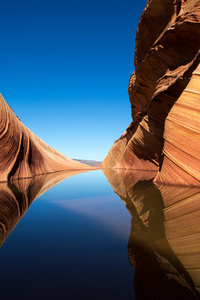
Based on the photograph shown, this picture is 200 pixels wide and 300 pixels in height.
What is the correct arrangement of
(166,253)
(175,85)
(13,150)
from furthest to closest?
(13,150) < (175,85) < (166,253)

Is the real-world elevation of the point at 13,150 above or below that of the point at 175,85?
below

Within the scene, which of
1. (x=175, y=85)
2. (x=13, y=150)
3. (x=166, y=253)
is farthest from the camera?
(x=13, y=150)

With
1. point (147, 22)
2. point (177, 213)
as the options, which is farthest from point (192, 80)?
point (147, 22)

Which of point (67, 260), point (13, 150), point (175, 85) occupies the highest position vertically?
point (175, 85)

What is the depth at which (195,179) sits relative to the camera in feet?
14.6

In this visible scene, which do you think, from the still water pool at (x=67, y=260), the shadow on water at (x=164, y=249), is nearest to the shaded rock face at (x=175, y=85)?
the shadow on water at (x=164, y=249)

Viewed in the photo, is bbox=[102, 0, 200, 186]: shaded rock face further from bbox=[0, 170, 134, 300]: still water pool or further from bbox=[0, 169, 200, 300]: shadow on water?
bbox=[0, 170, 134, 300]: still water pool

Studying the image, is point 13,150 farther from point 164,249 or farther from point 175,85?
point 164,249

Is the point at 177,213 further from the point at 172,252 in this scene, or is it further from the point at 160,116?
the point at 160,116

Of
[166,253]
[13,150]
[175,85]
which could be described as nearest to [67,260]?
[166,253]

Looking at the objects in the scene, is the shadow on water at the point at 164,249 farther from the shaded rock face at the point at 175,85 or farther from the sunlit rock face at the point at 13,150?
the sunlit rock face at the point at 13,150

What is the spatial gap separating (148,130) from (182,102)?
4143 mm

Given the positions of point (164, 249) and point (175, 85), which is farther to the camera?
point (175, 85)

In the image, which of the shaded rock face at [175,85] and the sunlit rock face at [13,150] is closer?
the shaded rock face at [175,85]
